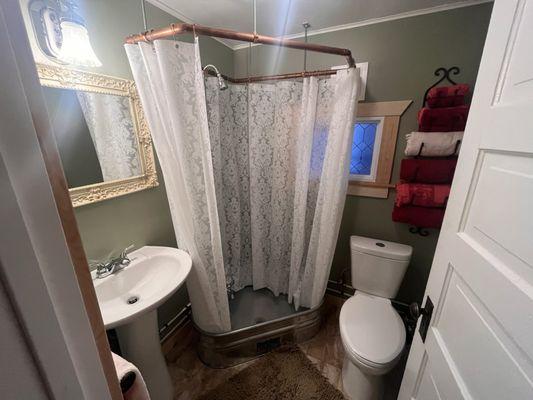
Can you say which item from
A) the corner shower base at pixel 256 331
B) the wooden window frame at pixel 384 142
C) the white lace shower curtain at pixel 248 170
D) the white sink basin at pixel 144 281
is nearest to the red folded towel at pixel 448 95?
the wooden window frame at pixel 384 142

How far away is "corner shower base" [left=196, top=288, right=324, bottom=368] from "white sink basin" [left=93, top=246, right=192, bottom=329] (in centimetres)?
53

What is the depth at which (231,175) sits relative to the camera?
159 centimetres

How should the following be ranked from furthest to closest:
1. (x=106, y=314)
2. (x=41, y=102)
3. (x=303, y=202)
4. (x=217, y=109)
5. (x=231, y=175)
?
(x=231, y=175), (x=303, y=202), (x=217, y=109), (x=106, y=314), (x=41, y=102)

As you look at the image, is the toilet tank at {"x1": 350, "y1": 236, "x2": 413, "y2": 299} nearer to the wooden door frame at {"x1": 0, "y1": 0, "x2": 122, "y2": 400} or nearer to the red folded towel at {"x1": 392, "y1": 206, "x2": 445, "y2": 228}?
the red folded towel at {"x1": 392, "y1": 206, "x2": 445, "y2": 228}

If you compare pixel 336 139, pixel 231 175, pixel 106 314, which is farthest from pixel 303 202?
pixel 106 314

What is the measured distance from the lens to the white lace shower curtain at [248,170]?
996mm

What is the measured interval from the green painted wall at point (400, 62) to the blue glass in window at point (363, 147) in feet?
0.64

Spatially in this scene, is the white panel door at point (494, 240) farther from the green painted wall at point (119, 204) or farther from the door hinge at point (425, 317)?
the green painted wall at point (119, 204)

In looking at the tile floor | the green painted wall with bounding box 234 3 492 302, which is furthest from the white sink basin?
the green painted wall with bounding box 234 3 492 302

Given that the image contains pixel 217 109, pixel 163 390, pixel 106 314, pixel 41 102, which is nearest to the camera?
pixel 41 102

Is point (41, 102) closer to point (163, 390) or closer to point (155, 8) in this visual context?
point (155, 8)

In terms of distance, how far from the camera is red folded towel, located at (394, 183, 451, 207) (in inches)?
56.8

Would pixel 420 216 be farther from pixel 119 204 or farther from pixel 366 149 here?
pixel 119 204

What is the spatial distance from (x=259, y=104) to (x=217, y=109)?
0.28m
